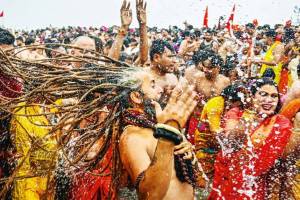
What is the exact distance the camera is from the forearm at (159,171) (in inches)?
81.5

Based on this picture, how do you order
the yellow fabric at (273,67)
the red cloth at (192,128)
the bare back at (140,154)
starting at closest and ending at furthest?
the bare back at (140,154) < the red cloth at (192,128) < the yellow fabric at (273,67)

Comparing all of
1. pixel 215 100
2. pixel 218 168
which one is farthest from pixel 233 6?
pixel 218 168

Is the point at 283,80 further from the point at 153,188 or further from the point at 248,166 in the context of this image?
the point at 153,188

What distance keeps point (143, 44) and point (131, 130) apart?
122 inches

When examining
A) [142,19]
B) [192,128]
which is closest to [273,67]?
[192,128]

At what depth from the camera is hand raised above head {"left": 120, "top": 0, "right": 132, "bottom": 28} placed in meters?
4.80

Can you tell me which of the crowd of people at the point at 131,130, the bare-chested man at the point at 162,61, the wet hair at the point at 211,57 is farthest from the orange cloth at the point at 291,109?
the wet hair at the point at 211,57

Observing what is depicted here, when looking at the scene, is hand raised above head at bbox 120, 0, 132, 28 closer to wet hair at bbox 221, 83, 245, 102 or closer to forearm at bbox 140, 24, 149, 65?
forearm at bbox 140, 24, 149, 65

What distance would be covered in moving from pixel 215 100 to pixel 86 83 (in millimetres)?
2208

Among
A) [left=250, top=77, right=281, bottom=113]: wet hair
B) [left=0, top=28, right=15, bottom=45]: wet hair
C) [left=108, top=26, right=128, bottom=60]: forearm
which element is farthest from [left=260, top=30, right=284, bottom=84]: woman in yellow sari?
[left=0, top=28, right=15, bottom=45]: wet hair

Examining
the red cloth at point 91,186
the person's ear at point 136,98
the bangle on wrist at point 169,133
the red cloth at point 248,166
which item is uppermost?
the person's ear at point 136,98

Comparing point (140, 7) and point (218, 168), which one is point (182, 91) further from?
point (140, 7)

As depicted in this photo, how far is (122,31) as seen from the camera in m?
4.69

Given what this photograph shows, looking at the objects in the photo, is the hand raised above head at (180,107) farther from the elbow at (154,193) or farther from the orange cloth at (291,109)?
the orange cloth at (291,109)
